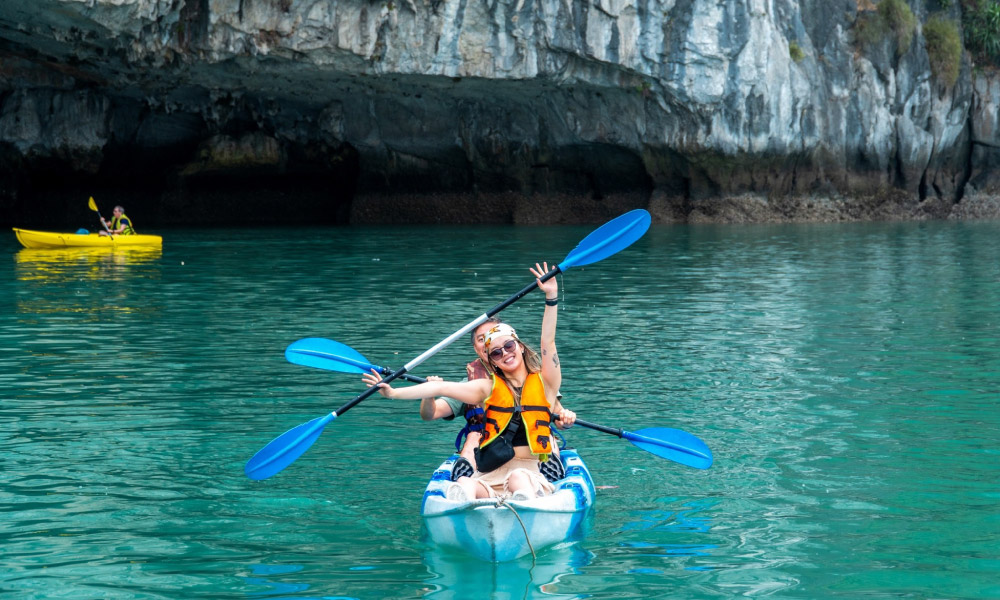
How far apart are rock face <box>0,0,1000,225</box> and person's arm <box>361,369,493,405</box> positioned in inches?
722

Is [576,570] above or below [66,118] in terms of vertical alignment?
below

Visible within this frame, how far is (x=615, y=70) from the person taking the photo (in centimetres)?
2606

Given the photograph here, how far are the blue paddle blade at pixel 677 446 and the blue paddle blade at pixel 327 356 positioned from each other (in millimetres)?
1566

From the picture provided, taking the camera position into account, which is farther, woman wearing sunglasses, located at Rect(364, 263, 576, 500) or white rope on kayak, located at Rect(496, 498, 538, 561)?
woman wearing sunglasses, located at Rect(364, 263, 576, 500)

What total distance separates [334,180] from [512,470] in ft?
95.8

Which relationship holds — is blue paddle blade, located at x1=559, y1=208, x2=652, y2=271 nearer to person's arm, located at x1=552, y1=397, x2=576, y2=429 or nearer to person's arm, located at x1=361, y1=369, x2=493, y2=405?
person's arm, located at x1=552, y1=397, x2=576, y2=429

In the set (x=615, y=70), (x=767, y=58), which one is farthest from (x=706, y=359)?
(x=767, y=58)

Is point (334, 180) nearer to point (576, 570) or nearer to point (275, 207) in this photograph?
point (275, 207)

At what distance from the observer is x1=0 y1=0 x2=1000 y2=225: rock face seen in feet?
78.8

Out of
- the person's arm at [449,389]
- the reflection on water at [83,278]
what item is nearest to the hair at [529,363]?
the person's arm at [449,389]

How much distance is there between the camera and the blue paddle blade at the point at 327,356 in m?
6.09

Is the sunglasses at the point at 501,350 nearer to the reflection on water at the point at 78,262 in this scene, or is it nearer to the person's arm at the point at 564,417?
the person's arm at the point at 564,417

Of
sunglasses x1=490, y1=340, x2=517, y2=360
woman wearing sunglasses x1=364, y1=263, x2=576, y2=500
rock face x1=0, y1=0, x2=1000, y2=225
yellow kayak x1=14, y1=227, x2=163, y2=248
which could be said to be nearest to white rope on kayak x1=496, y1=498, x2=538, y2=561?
woman wearing sunglasses x1=364, y1=263, x2=576, y2=500

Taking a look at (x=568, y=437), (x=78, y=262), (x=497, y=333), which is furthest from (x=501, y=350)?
(x=78, y=262)
